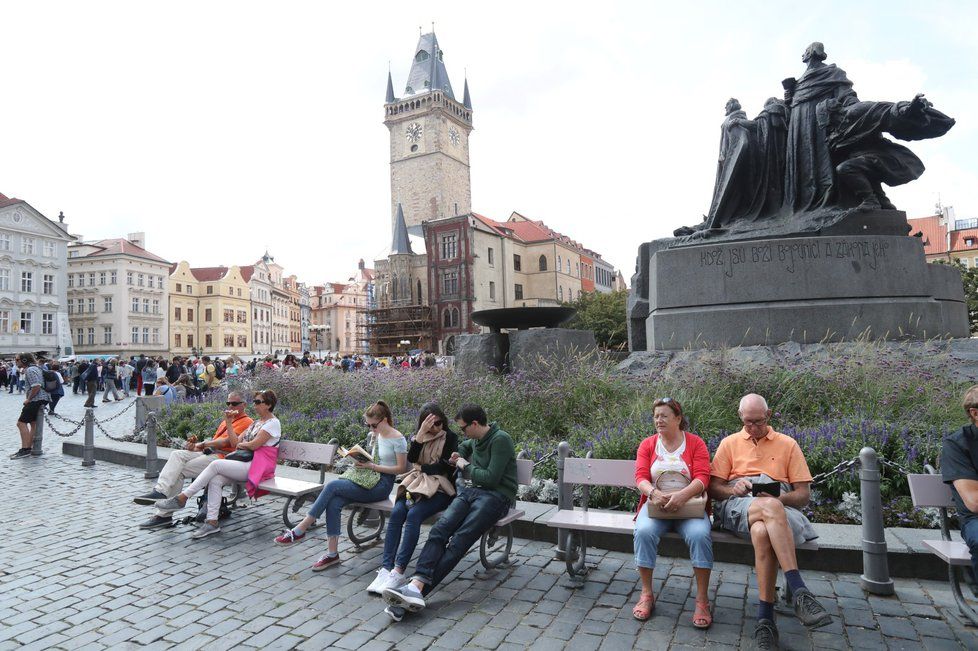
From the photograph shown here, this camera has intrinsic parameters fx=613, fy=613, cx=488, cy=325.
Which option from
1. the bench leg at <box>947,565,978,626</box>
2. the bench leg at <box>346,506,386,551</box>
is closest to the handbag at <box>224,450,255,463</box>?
the bench leg at <box>346,506,386,551</box>

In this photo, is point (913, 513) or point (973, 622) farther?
point (913, 513)

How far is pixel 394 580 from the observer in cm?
421

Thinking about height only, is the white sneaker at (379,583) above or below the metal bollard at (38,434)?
below

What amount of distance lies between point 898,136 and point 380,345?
67032 millimetres

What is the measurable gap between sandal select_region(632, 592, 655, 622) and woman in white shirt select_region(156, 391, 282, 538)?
415cm

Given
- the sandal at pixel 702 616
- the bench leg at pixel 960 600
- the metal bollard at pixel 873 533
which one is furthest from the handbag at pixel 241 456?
the bench leg at pixel 960 600

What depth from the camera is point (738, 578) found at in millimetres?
4395

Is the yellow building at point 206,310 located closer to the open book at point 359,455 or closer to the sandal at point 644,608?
the open book at point 359,455

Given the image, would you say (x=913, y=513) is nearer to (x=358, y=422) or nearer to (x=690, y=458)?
(x=690, y=458)

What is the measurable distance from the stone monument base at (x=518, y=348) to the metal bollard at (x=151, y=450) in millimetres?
4713

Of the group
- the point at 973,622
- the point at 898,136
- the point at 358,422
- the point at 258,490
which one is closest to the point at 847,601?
the point at 973,622

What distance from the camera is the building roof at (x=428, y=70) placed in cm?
8888

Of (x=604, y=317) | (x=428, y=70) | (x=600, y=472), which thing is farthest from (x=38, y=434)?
(x=428, y=70)

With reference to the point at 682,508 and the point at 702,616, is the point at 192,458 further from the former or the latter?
the point at 702,616
